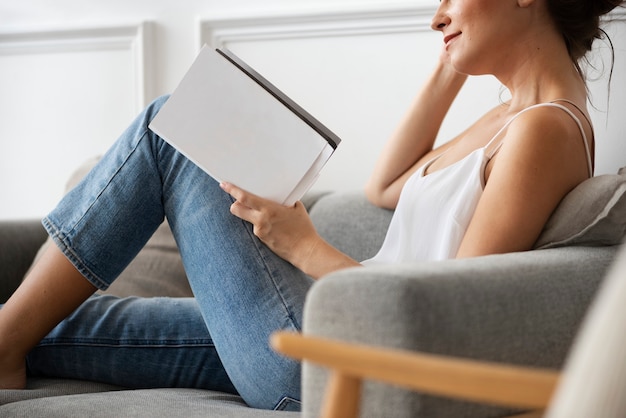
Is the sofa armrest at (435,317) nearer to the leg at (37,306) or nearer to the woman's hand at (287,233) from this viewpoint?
the woman's hand at (287,233)

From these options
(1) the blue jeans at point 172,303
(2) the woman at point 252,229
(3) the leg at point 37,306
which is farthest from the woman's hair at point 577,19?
(3) the leg at point 37,306

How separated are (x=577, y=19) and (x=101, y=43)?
1.45 m

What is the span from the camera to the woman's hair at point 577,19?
1503 mm

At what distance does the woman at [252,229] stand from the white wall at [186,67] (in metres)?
0.45

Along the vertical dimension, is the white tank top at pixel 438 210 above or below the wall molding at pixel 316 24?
below

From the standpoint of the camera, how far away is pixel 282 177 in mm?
1325

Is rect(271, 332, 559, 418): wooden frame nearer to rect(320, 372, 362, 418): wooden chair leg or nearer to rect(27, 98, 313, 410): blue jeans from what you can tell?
rect(320, 372, 362, 418): wooden chair leg

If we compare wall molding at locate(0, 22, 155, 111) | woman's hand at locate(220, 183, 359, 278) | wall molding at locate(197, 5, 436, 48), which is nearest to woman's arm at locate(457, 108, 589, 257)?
woman's hand at locate(220, 183, 359, 278)

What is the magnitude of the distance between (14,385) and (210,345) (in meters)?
0.32

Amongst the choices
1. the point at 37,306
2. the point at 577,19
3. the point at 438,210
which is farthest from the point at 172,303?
the point at 577,19

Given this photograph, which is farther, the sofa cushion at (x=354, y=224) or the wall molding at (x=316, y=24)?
the wall molding at (x=316, y=24)

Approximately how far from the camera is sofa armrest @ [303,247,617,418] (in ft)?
2.87

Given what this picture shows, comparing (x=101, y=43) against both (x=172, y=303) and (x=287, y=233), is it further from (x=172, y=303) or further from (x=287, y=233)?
(x=287, y=233)

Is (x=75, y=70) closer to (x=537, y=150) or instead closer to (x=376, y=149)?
(x=376, y=149)
